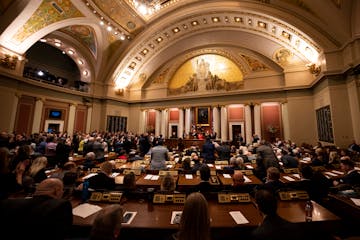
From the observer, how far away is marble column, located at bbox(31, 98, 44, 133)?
1025 cm

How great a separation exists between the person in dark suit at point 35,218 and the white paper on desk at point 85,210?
1.97 feet

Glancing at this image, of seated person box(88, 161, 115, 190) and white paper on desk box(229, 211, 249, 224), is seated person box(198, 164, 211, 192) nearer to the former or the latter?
white paper on desk box(229, 211, 249, 224)

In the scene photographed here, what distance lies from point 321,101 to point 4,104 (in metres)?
17.7

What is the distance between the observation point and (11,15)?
7.33 metres

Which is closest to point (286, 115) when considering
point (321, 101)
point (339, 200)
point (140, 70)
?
point (321, 101)

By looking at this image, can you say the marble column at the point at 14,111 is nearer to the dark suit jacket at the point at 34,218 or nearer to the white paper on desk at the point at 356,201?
the dark suit jacket at the point at 34,218

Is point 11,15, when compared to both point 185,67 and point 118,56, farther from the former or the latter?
point 185,67

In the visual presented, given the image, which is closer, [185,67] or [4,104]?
[4,104]

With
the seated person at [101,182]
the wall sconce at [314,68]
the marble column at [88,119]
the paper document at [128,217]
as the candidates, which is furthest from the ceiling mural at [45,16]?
the wall sconce at [314,68]

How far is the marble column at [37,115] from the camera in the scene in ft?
33.6

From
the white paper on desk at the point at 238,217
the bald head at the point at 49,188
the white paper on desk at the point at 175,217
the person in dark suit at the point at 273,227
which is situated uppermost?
the bald head at the point at 49,188

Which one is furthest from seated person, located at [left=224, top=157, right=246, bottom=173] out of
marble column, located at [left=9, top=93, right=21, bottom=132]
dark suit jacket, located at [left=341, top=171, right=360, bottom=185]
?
marble column, located at [left=9, top=93, right=21, bottom=132]

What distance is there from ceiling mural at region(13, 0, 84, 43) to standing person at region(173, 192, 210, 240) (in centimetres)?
1186

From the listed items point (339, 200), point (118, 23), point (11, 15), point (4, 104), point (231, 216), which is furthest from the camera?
point (118, 23)
